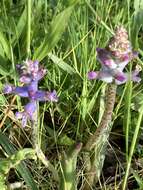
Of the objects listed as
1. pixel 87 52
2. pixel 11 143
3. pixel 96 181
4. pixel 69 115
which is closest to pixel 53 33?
pixel 87 52

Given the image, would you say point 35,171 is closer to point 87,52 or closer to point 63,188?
point 63,188

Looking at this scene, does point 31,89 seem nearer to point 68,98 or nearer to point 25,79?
point 25,79

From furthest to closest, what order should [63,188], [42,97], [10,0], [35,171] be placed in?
[10,0] → [35,171] → [63,188] → [42,97]

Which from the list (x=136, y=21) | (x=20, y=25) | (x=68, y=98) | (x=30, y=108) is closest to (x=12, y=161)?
(x=30, y=108)

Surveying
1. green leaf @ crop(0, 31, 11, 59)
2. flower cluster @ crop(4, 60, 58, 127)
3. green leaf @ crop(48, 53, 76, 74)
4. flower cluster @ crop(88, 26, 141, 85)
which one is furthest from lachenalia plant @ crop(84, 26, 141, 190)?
green leaf @ crop(0, 31, 11, 59)

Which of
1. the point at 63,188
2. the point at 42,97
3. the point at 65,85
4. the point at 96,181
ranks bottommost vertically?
the point at 96,181

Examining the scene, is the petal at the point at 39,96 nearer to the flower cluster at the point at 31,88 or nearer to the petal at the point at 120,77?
the flower cluster at the point at 31,88

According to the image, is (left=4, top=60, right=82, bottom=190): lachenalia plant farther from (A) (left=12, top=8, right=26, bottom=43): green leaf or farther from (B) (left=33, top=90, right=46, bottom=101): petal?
(A) (left=12, top=8, right=26, bottom=43): green leaf
